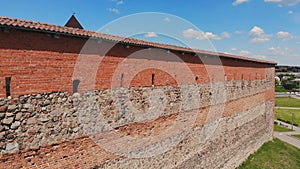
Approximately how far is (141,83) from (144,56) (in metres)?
0.85

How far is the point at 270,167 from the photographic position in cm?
1406

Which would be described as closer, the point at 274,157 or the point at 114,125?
the point at 114,125

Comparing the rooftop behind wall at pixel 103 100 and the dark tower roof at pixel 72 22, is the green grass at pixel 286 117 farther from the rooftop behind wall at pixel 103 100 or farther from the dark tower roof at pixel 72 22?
the dark tower roof at pixel 72 22

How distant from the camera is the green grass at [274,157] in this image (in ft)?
46.4

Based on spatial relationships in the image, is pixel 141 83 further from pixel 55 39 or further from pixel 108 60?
pixel 55 39

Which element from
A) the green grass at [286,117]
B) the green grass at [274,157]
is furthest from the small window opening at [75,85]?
the green grass at [286,117]

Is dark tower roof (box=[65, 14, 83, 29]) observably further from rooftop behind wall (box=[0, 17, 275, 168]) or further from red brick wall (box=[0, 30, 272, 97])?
red brick wall (box=[0, 30, 272, 97])

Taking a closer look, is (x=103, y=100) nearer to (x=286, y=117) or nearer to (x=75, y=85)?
(x=75, y=85)

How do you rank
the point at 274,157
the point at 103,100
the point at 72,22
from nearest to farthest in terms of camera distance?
the point at 103,100
the point at 274,157
the point at 72,22

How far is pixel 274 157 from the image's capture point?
51.8ft

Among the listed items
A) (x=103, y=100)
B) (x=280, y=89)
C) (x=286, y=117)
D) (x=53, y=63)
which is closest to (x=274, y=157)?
(x=103, y=100)

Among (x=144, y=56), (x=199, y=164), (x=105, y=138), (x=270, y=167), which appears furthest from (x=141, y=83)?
(x=270, y=167)

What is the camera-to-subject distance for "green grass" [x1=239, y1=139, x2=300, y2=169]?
14.1m

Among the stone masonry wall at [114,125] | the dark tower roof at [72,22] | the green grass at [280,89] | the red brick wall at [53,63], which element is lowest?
the green grass at [280,89]
